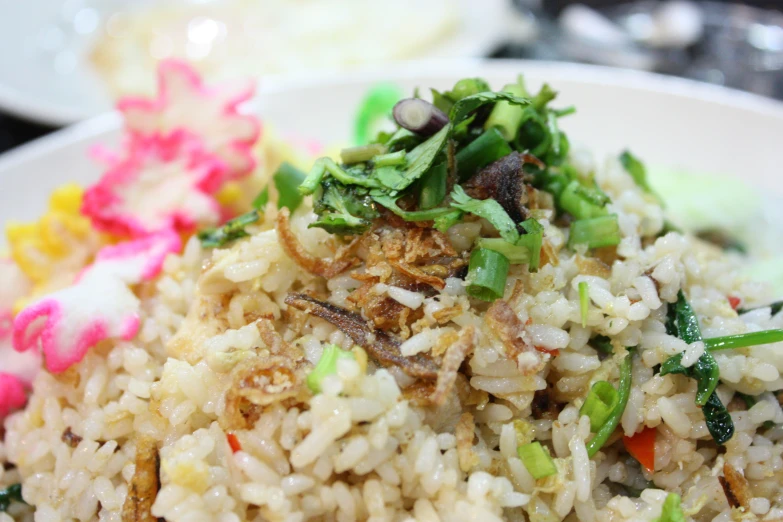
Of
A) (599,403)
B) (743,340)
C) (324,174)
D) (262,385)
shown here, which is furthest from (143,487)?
(743,340)

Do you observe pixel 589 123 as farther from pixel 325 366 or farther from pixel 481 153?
pixel 325 366

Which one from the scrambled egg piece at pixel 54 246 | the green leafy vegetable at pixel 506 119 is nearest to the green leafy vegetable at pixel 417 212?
the green leafy vegetable at pixel 506 119

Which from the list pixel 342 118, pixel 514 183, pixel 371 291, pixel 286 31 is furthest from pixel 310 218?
pixel 286 31

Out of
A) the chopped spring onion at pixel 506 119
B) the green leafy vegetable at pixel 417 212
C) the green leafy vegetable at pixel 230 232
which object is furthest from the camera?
the green leafy vegetable at pixel 230 232

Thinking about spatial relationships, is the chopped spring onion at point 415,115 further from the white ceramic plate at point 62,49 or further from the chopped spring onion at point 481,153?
the white ceramic plate at point 62,49

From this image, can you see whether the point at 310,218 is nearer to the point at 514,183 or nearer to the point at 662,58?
the point at 514,183

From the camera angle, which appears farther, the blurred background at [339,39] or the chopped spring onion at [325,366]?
the blurred background at [339,39]
